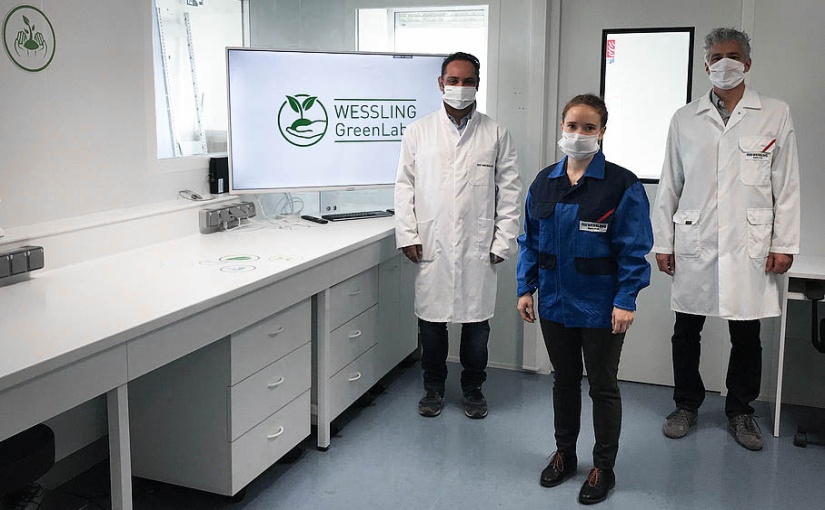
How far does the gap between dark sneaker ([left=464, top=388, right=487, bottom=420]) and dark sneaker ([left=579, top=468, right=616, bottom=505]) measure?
774mm

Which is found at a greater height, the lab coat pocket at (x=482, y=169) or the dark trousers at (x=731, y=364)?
the lab coat pocket at (x=482, y=169)

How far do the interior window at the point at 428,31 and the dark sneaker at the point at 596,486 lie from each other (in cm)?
204

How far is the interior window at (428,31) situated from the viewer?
421 centimetres

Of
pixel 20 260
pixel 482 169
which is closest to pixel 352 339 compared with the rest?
pixel 482 169

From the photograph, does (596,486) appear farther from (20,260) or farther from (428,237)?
(20,260)

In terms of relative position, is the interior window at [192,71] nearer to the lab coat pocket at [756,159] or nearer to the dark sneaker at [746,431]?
the lab coat pocket at [756,159]

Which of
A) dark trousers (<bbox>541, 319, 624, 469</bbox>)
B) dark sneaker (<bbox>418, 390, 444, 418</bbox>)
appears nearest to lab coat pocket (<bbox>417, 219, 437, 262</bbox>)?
dark sneaker (<bbox>418, 390, 444, 418</bbox>)

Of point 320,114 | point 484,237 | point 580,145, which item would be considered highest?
point 320,114

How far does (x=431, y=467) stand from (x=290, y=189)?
142cm

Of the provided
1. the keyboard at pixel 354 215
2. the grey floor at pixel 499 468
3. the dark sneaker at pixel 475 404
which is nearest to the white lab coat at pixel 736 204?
the grey floor at pixel 499 468

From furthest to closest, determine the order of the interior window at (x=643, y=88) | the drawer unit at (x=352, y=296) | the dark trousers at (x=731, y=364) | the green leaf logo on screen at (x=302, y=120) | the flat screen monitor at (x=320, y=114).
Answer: the interior window at (x=643, y=88)
the green leaf logo on screen at (x=302, y=120)
the flat screen monitor at (x=320, y=114)
the dark trousers at (x=731, y=364)
the drawer unit at (x=352, y=296)

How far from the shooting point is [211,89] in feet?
12.3

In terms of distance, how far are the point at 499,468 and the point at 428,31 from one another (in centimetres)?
232

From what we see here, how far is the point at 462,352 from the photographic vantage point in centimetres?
370
